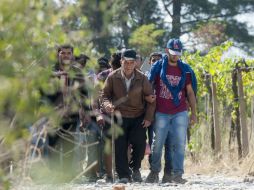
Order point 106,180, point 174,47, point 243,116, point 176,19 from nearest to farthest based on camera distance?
1. point 174,47
2. point 106,180
3. point 243,116
4. point 176,19

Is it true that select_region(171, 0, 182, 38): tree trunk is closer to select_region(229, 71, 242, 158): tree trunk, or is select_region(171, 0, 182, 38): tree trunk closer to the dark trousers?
select_region(229, 71, 242, 158): tree trunk

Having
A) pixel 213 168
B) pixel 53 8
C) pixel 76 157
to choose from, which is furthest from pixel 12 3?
pixel 213 168

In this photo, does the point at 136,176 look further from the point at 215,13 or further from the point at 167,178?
the point at 215,13

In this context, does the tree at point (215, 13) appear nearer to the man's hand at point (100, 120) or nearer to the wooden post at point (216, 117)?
the wooden post at point (216, 117)

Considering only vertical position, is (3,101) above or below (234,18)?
below

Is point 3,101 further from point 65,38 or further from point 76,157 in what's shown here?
point 76,157

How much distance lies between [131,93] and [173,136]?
0.76 metres

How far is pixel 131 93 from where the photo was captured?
10.7 m

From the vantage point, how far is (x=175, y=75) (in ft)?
35.2

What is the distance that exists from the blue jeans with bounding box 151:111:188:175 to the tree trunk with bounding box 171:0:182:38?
25.1 meters

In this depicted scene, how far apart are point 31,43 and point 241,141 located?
9.86 meters

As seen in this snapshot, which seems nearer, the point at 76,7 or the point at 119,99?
the point at 76,7

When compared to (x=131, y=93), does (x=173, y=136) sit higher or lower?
lower

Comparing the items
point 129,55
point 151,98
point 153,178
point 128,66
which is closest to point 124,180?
point 153,178
